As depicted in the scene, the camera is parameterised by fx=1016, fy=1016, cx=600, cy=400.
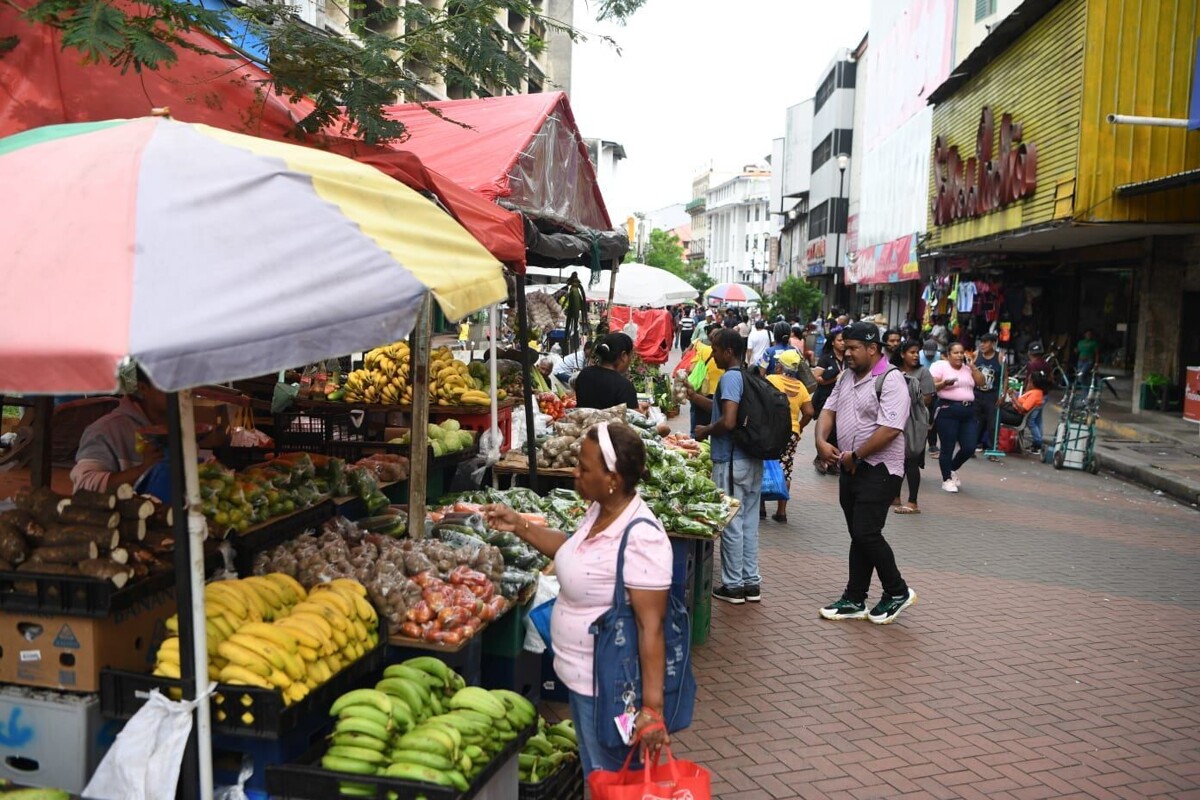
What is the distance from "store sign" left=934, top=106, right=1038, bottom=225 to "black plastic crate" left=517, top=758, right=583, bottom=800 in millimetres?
17865

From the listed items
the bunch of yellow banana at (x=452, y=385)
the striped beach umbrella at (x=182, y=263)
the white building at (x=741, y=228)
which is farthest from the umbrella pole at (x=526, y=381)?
the white building at (x=741, y=228)

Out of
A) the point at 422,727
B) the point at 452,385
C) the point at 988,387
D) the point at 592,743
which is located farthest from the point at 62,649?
Result: the point at 988,387

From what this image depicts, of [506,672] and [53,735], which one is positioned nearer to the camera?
[53,735]

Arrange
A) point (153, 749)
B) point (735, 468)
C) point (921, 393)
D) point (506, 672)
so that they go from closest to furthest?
1. point (153, 749)
2. point (506, 672)
3. point (735, 468)
4. point (921, 393)

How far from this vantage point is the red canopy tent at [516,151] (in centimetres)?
878

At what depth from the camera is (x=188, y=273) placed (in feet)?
9.68

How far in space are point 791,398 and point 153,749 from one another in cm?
788

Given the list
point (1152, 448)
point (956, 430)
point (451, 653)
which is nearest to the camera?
point (451, 653)

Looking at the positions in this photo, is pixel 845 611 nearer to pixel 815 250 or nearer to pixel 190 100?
pixel 190 100

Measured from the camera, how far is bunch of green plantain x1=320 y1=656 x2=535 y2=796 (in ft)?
12.0

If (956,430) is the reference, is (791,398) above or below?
above

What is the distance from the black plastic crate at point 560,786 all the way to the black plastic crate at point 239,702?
0.91 metres

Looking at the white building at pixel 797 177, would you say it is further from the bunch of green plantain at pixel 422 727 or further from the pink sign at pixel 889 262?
the bunch of green plantain at pixel 422 727

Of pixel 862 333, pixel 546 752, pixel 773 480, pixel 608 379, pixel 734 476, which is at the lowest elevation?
pixel 546 752
